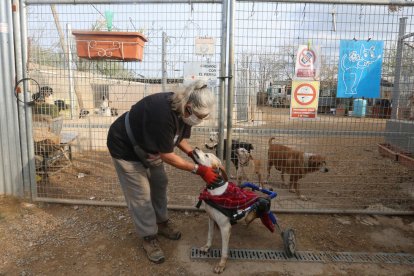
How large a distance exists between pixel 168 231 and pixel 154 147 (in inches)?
50.4

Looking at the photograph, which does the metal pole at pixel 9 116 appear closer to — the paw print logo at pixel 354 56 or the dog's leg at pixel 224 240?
the dog's leg at pixel 224 240

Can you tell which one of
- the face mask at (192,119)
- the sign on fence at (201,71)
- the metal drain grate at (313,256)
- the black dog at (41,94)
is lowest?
the metal drain grate at (313,256)

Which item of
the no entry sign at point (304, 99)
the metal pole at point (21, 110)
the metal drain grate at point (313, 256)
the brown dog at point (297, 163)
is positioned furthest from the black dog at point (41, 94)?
the brown dog at point (297, 163)

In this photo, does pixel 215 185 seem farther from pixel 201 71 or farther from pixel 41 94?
pixel 41 94

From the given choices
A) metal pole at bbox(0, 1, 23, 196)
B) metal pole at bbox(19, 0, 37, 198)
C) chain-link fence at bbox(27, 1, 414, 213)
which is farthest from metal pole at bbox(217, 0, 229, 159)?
metal pole at bbox(0, 1, 23, 196)

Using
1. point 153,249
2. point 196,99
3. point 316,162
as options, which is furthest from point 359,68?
point 153,249

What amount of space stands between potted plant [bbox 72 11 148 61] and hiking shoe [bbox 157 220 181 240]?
206 cm

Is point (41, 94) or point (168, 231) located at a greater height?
point (41, 94)

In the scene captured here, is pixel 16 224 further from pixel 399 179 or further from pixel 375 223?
pixel 399 179

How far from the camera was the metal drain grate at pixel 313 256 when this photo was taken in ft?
10.0

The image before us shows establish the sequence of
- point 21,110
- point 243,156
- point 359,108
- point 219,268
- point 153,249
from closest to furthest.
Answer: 1. point 219,268
2. point 153,249
3. point 359,108
4. point 21,110
5. point 243,156

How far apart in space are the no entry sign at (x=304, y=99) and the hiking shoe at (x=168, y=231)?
79.4 inches

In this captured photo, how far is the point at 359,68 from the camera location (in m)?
3.57

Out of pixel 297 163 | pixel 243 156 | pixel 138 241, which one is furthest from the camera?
pixel 243 156
